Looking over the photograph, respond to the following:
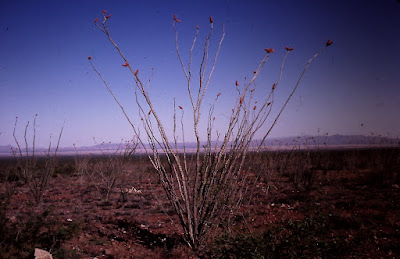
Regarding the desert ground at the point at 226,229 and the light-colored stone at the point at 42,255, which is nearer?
the desert ground at the point at 226,229

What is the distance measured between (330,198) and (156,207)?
4.95 metres

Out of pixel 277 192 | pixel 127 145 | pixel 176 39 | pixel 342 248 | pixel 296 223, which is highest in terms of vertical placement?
pixel 176 39

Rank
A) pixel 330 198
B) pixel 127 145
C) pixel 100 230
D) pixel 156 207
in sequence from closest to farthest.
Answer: pixel 100 230 < pixel 156 207 < pixel 330 198 < pixel 127 145

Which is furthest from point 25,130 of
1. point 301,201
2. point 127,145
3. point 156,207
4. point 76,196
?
point 301,201

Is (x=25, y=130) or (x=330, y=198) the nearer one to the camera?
(x=25, y=130)

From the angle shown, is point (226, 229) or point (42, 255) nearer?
point (42, 255)

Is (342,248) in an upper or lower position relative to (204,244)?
upper

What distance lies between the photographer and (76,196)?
325 inches

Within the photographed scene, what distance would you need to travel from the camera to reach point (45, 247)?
11.9 feet

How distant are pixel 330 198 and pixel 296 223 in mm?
5006

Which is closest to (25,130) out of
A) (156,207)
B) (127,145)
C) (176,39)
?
(127,145)

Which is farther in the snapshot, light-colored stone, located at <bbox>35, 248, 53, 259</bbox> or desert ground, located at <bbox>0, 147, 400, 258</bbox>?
light-colored stone, located at <bbox>35, 248, 53, 259</bbox>

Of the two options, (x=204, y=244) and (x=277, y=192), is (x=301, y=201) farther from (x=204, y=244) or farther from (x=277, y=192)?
(x=204, y=244)

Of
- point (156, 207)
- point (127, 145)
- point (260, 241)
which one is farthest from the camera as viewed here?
point (127, 145)
